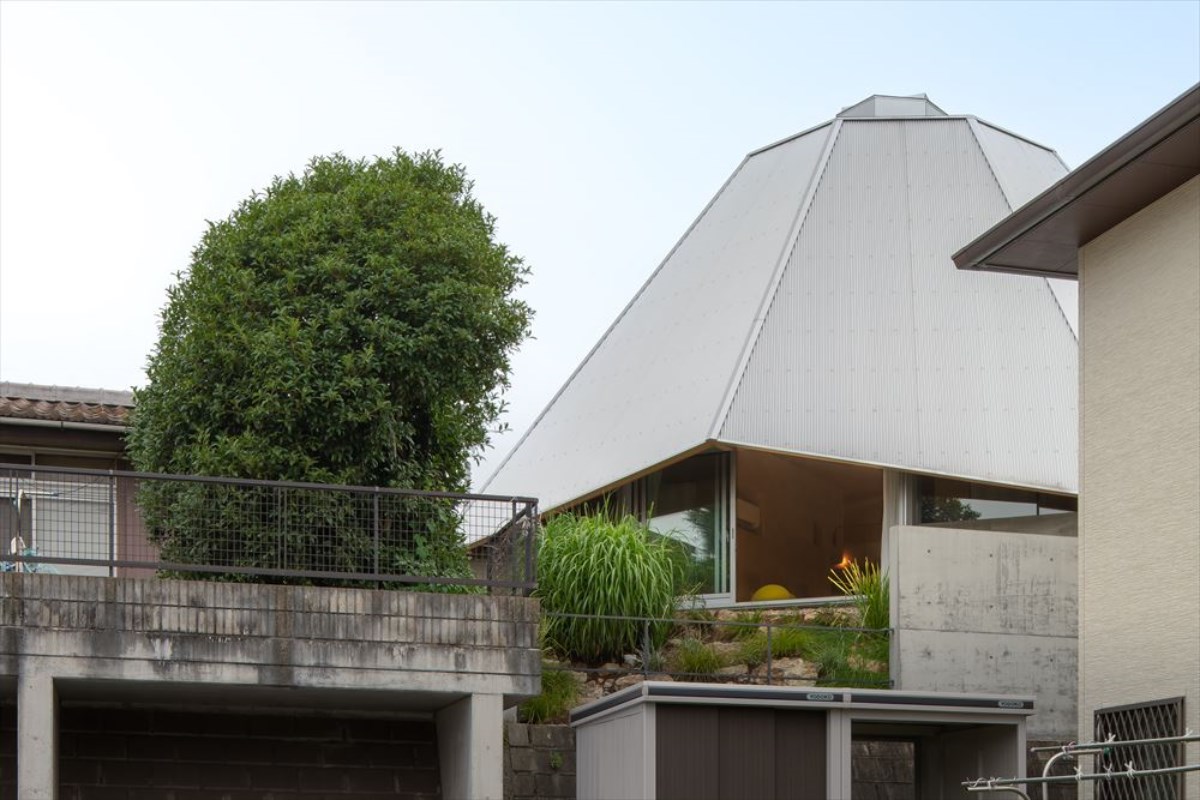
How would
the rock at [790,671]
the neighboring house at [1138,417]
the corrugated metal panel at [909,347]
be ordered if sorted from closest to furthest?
1. the neighboring house at [1138,417]
2. the rock at [790,671]
3. the corrugated metal panel at [909,347]

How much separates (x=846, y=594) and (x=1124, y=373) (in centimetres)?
777

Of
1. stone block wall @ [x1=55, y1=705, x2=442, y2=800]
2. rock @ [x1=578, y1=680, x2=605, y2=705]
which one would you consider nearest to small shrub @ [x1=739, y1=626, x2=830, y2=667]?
rock @ [x1=578, y1=680, x2=605, y2=705]

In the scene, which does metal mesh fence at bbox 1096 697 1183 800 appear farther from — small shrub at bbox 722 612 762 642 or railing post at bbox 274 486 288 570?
railing post at bbox 274 486 288 570

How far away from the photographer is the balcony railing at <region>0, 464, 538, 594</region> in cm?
1594

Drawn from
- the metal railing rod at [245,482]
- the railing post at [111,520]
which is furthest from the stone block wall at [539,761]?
the railing post at [111,520]

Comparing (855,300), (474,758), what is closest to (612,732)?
(474,758)

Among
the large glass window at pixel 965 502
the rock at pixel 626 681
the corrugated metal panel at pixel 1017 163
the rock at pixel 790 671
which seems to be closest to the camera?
the rock at pixel 626 681

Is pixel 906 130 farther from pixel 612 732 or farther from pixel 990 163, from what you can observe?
pixel 612 732

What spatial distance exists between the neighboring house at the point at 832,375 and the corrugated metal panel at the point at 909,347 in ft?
0.08

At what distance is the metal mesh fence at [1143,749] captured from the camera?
13930 millimetres

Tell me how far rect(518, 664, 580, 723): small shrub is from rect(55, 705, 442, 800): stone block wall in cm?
117

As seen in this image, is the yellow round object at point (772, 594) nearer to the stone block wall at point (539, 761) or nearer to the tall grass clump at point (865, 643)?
the tall grass clump at point (865, 643)

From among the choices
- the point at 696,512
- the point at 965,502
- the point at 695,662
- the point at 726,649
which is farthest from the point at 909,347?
the point at 695,662

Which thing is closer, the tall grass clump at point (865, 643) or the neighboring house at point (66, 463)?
the neighboring house at point (66, 463)
